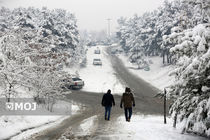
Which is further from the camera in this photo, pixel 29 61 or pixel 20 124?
pixel 20 124

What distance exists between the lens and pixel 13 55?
10508mm

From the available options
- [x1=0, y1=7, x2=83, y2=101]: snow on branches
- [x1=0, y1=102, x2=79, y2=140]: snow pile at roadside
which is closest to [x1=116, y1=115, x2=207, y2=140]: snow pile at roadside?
[x1=0, y1=102, x2=79, y2=140]: snow pile at roadside

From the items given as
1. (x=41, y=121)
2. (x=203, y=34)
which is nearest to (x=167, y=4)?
(x=41, y=121)

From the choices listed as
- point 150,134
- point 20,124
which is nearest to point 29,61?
point 20,124

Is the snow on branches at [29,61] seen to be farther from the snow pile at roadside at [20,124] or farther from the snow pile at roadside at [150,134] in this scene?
the snow pile at roadside at [150,134]

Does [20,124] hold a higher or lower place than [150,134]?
lower

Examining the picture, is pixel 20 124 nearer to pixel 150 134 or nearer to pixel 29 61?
pixel 29 61

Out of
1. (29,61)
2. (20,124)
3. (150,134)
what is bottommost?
(20,124)

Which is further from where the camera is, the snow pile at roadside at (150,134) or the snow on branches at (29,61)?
the snow on branches at (29,61)

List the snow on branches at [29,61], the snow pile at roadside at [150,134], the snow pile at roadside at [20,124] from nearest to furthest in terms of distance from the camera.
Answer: the snow pile at roadside at [150,134] → the snow pile at roadside at [20,124] → the snow on branches at [29,61]

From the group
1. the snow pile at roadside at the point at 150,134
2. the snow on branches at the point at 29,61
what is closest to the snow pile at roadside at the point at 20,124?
the snow on branches at the point at 29,61

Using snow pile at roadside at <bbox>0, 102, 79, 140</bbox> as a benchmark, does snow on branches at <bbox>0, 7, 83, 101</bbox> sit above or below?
above

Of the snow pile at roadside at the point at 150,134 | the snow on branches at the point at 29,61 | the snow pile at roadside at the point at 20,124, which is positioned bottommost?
the snow pile at roadside at the point at 20,124

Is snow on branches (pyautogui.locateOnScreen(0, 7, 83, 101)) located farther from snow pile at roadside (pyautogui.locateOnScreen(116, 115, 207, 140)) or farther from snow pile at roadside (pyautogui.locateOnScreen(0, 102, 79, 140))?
snow pile at roadside (pyautogui.locateOnScreen(116, 115, 207, 140))
